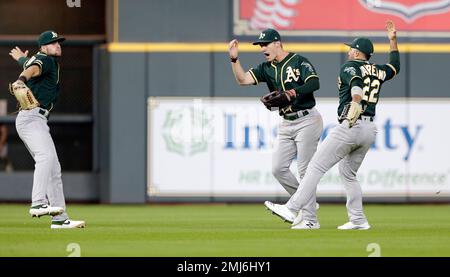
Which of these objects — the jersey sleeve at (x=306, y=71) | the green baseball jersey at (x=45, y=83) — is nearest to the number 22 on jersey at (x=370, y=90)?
the jersey sleeve at (x=306, y=71)

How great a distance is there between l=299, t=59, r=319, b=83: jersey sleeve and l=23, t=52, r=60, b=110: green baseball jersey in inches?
110

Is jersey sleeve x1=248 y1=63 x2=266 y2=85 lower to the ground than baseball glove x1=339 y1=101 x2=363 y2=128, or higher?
higher

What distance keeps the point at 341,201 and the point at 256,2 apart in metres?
3.79

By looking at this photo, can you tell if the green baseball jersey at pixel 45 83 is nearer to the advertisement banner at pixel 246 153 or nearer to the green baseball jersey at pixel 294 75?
the green baseball jersey at pixel 294 75

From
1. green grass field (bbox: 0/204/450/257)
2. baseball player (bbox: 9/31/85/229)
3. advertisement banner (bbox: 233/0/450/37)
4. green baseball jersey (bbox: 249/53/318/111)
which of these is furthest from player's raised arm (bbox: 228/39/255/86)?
advertisement banner (bbox: 233/0/450/37)

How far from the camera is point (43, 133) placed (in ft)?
47.1

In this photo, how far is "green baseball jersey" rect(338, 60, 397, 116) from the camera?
13.9 metres

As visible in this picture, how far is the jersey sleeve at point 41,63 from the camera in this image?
46.5 feet

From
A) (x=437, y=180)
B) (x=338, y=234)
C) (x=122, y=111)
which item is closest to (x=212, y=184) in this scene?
Result: (x=122, y=111)

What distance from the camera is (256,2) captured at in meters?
22.3

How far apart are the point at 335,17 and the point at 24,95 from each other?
945 cm

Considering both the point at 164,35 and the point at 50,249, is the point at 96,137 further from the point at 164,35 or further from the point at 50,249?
the point at 50,249

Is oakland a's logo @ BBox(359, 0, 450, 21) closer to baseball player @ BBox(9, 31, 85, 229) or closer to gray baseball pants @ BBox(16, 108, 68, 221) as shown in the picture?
baseball player @ BBox(9, 31, 85, 229)

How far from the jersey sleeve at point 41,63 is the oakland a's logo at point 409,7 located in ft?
30.5
